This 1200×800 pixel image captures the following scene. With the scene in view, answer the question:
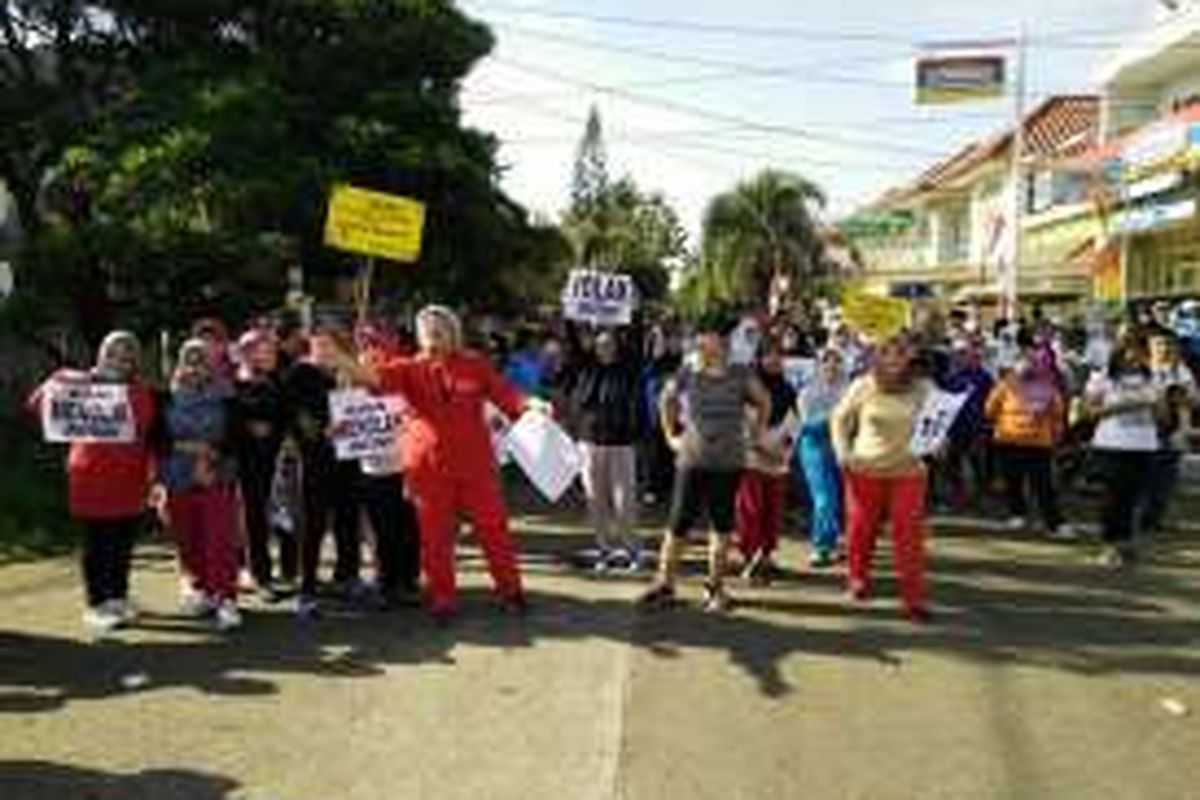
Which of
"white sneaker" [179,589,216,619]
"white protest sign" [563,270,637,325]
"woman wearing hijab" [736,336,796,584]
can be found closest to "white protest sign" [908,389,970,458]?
"woman wearing hijab" [736,336,796,584]

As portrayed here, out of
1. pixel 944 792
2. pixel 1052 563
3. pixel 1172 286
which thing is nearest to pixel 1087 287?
pixel 1172 286

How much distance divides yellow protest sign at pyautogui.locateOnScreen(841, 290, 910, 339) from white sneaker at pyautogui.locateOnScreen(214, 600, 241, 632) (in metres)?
6.56

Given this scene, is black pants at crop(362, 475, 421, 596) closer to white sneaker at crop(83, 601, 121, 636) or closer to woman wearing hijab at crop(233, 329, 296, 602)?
woman wearing hijab at crop(233, 329, 296, 602)

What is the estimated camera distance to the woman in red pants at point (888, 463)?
476 inches

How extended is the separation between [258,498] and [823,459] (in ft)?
13.9

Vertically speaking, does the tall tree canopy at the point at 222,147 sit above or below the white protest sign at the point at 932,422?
above

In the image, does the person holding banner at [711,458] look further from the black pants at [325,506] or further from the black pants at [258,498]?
the black pants at [258,498]

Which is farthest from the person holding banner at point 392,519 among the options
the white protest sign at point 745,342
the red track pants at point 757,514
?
the red track pants at point 757,514

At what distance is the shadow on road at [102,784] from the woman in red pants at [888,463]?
16.8ft

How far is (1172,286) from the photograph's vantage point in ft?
130

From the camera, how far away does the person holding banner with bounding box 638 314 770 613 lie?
12109 mm

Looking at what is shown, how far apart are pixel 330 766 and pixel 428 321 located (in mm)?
3907

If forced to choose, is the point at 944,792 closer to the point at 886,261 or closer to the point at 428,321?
the point at 428,321

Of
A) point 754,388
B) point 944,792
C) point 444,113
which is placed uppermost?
point 444,113
